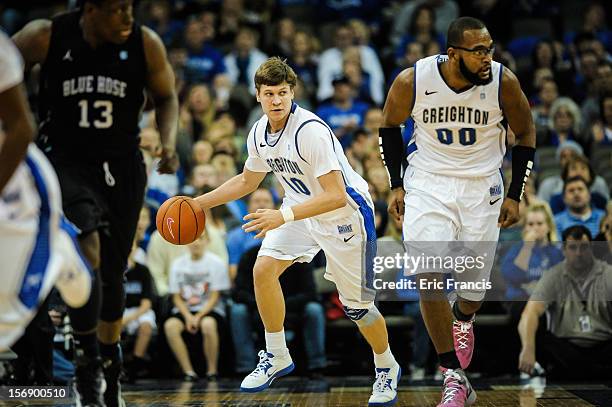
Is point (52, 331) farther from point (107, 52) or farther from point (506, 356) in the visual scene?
point (506, 356)

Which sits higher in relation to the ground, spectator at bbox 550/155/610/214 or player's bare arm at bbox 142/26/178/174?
player's bare arm at bbox 142/26/178/174

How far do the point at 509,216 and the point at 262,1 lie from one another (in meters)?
9.09

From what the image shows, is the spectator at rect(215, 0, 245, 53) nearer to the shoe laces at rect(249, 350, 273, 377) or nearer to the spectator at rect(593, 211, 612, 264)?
the spectator at rect(593, 211, 612, 264)

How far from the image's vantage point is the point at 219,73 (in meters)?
13.1

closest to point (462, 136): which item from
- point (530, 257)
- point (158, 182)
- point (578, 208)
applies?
point (530, 257)

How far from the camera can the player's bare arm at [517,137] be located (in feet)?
20.4

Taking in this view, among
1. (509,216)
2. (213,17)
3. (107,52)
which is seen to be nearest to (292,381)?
(509,216)

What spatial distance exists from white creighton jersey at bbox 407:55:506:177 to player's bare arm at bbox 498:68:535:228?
6cm

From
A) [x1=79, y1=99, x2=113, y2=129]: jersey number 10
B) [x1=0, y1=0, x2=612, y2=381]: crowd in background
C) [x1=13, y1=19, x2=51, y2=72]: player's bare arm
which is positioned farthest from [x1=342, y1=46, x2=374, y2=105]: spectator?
[x1=13, y1=19, x2=51, y2=72]: player's bare arm

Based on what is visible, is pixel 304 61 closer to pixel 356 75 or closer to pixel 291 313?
pixel 356 75

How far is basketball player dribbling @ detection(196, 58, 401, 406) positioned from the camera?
234 inches

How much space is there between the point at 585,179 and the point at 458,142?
12.7ft

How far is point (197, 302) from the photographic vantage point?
9.09 meters

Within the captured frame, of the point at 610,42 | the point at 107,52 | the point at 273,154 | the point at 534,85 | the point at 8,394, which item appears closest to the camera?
the point at 107,52
